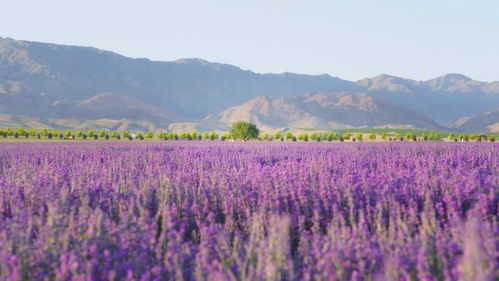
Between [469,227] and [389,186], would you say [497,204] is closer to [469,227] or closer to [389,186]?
[389,186]

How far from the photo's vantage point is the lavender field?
124 inches

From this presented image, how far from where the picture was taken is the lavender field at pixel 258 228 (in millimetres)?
3148

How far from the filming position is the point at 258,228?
414cm

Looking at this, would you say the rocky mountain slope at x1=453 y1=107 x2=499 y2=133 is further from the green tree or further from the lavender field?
the lavender field

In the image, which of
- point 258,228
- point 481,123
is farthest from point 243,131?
point 481,123

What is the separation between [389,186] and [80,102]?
7994 inches

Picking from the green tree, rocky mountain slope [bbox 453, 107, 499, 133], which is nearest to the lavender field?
the green tree

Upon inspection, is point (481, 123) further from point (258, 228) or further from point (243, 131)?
point (258, 228)

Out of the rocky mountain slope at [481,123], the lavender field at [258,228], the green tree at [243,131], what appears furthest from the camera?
the rocky mountain slope at [481,123]

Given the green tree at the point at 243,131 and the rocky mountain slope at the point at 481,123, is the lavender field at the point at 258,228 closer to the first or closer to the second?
the green tree at the point at 243,131

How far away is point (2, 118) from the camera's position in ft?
497

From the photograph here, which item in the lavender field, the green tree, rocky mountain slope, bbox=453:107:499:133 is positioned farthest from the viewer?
rocky mountain slope, bbox=453:107:499:133

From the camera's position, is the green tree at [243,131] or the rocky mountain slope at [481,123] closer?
the green tree at [243,131]

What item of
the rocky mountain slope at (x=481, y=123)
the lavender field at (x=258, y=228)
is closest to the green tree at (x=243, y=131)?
the lavender field at (x=258, y=228)
